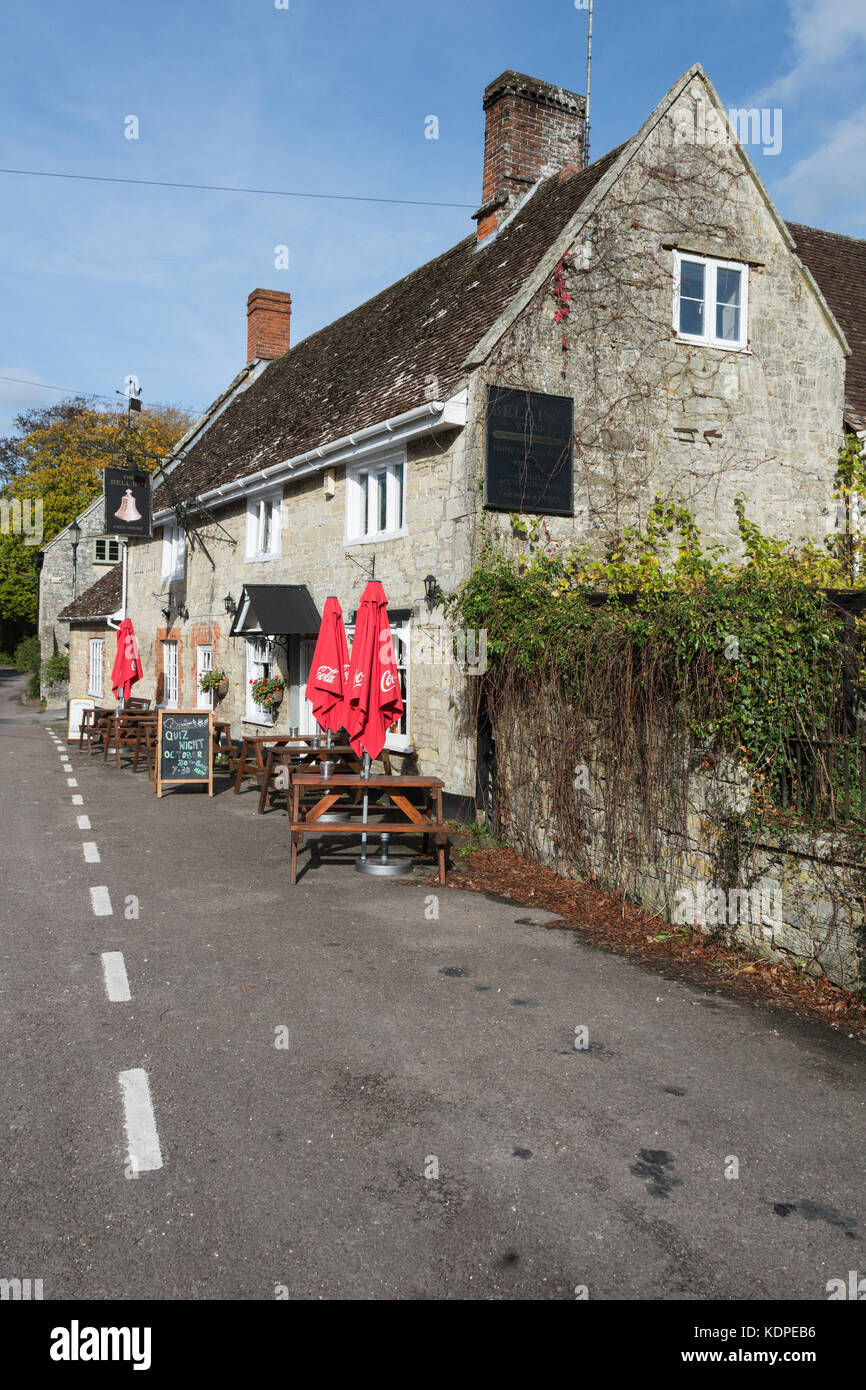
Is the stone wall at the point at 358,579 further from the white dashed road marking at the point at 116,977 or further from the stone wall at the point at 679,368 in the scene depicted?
the white dashed road marking at the point at 116,977

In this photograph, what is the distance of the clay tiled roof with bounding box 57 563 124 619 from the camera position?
31.1 metres

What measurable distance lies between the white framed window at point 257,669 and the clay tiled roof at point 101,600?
1269 centimetres

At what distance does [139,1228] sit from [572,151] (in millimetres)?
16863

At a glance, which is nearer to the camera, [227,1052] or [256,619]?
[227,1052]

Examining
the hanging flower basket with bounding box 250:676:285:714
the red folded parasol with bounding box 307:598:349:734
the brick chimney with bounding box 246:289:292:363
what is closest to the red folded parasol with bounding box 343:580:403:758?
the red folded parasol with bounding box 307:598:349:734

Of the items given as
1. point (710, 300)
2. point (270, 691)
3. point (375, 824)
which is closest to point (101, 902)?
point (375, 824)

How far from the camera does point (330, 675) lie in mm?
10523

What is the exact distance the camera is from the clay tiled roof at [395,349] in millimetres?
13195

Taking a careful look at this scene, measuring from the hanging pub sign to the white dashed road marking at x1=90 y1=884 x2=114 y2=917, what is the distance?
14950 millimetres

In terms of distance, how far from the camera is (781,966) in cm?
641

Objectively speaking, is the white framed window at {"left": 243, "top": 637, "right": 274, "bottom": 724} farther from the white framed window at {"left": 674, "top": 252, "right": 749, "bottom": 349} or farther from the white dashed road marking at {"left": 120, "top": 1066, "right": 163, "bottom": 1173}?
the white dashed road marking at {"left": 120, "top": 1066, "right": 163, "bottom": 1173}

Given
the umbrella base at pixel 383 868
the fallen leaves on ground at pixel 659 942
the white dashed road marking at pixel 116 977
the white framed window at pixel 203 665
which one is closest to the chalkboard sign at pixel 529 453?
the fallen leaves on ground at pixel 659 942
